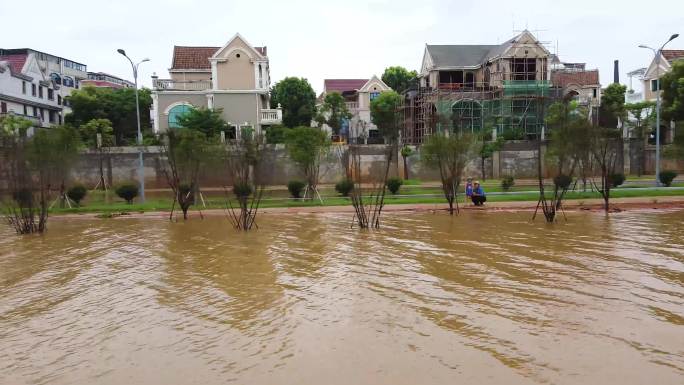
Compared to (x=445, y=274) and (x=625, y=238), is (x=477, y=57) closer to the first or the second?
(x=625, y=238)

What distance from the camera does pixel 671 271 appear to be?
32.9 ft

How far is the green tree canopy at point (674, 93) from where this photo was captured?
127 feet

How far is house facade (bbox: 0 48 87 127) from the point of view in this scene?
47.8 m

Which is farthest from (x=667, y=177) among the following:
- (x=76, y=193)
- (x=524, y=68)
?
(x=76, y=193)

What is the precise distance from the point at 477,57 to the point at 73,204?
1546 inches

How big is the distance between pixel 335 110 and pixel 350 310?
46.2 m

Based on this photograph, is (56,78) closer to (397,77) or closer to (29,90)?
(29,90)

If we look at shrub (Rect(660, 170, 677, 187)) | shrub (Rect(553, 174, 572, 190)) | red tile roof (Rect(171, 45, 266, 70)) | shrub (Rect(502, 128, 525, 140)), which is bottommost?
shrub (Rect(660, 170, 677, 187))

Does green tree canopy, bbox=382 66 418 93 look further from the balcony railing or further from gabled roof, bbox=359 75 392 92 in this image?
the balcony railing

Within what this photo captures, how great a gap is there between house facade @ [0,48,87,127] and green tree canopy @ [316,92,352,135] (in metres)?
24.1

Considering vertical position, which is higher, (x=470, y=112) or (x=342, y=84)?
(x=342, y=84)

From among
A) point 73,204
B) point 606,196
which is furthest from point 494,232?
point 73,204

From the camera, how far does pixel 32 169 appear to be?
20.5 m

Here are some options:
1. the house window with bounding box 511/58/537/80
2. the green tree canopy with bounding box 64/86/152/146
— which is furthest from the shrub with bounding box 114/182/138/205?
the house window with bounding box 511/58/537/80
